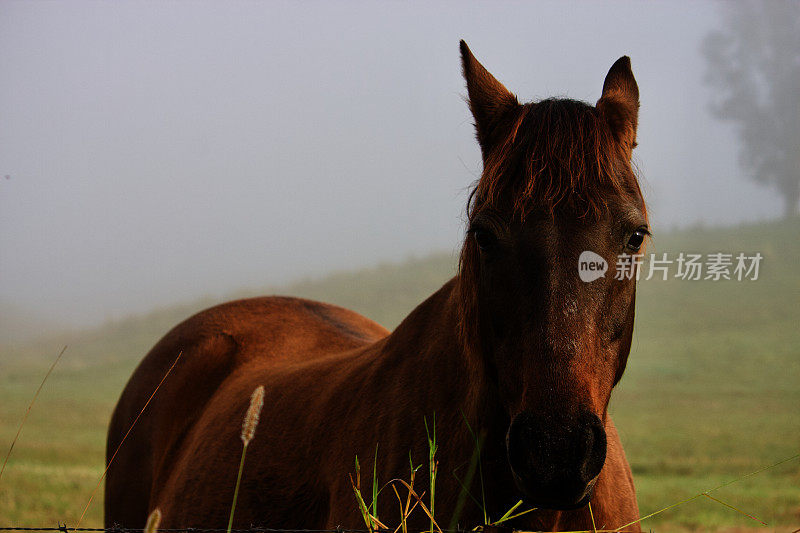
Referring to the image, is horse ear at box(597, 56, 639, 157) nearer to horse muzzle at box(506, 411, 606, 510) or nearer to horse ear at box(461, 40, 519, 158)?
horse ear at box(461, 40, 519, 158)

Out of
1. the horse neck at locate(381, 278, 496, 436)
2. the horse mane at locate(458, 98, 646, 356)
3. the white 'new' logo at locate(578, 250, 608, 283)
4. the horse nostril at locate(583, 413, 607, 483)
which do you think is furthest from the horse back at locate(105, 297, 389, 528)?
the horse nostril at locate(583, 413, 607, 483)

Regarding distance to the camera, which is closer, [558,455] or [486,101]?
[558,455]

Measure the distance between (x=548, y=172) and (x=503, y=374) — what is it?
2.29ft

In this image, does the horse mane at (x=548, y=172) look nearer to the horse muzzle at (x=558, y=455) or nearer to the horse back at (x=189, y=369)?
the horse muzzle at (x=558, y=455)

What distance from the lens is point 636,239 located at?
220 centimetres

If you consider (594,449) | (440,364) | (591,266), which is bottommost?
(440,364)

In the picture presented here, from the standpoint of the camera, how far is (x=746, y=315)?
131ft

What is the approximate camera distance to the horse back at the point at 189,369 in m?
4.73

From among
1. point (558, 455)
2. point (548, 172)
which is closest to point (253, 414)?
point (558, 455)

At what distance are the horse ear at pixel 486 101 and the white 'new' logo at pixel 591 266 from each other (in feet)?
2.42

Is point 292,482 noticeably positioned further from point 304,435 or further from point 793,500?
point 793,500

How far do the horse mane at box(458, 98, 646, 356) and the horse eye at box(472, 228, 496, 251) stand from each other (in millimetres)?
86

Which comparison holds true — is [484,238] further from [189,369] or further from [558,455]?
[189,369]

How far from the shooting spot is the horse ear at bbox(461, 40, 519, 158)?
8.23 ft
